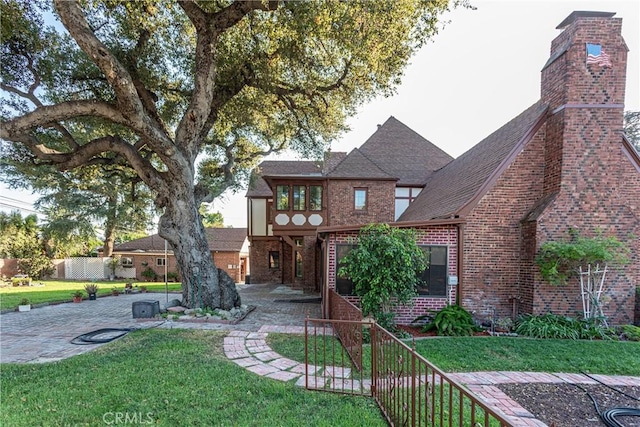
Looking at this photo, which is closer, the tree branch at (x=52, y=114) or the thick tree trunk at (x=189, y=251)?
the tree branch at (x=52, y=114)

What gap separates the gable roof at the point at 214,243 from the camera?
20473mm

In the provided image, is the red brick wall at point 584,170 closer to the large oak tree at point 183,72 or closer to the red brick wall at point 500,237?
the red brick wall at point 500,237

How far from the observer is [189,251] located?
330 inches

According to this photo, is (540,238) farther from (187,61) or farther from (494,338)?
(187,61)

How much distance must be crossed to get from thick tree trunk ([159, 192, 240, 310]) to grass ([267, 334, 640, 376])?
3339mm

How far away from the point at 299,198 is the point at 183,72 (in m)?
6.66

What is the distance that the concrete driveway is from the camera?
5277 mm

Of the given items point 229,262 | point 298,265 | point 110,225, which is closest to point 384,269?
point 298,265

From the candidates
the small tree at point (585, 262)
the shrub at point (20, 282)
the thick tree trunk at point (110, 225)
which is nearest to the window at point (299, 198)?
the small tree at point (585, 262)

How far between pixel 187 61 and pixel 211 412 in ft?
32.7

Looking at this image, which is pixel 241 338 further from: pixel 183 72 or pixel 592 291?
pixel 183 72

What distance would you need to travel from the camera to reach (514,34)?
24.6 feet

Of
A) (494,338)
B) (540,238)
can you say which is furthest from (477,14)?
(494,338)

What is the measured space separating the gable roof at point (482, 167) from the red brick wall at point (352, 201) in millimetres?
2060
